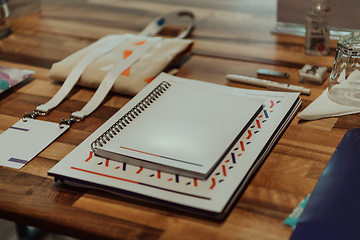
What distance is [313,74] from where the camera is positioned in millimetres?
864

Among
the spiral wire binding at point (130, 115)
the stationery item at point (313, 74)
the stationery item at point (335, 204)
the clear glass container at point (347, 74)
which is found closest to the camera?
the stationery item at point (335, 204)

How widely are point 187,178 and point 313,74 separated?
44 cm

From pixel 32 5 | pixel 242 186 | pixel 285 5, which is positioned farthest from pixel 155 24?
pixel 242 186

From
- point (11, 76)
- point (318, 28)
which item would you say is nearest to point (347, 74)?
point (318, 28)

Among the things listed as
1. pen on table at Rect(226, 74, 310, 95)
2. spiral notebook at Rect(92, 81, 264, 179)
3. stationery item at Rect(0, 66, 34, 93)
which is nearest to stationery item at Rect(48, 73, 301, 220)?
spiral notebook at Rect(92, 81, 264, 179)

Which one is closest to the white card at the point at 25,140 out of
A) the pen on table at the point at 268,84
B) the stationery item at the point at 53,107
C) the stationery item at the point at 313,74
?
the stationery item at the point at 53,107

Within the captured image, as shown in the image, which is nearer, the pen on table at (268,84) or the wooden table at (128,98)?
the wooden table at (128,98)

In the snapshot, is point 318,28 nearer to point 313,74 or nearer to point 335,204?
point 313,74

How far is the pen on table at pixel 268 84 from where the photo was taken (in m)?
0.83

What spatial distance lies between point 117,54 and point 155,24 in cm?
32

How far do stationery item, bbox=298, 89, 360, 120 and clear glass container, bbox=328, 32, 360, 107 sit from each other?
1 cm

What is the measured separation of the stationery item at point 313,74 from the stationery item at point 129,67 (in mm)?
290

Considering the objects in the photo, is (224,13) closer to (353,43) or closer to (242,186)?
(353,43)

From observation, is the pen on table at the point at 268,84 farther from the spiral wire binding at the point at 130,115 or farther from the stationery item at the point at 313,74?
the spiral wire binding at the point at 130,115
